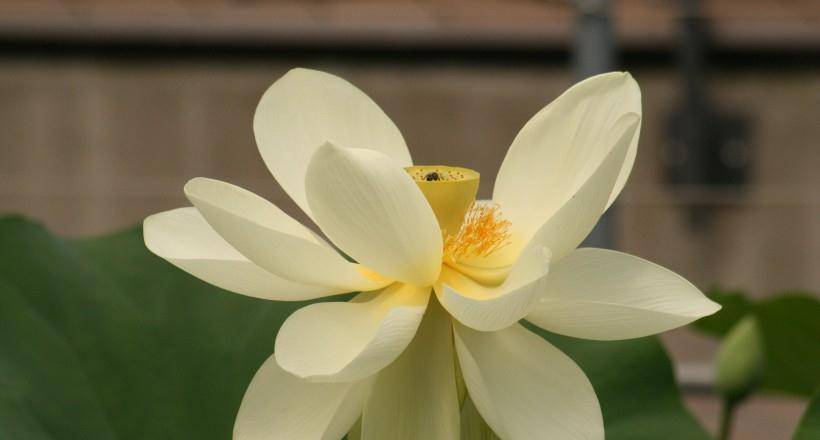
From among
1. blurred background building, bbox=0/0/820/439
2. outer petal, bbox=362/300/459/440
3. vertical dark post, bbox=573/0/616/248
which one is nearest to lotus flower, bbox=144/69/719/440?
outer petal, bbox=362/300/459/440

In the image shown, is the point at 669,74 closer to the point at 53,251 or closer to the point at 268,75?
the point at 268,75

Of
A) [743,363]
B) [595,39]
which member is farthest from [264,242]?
[595,39]

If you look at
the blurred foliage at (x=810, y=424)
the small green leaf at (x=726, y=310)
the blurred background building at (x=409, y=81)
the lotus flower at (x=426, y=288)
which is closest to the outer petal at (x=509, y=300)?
the lotus flower at (x=426, y=288)

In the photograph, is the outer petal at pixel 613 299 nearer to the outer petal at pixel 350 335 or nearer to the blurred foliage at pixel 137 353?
the outer petal at pixel 350 335

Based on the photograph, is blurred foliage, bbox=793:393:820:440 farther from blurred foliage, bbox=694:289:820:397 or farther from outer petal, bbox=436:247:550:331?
blurred foliage, bbox=694:289:820:397

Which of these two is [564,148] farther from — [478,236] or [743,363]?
[743,363]

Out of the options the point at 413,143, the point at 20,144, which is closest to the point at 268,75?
the point at 413,143
